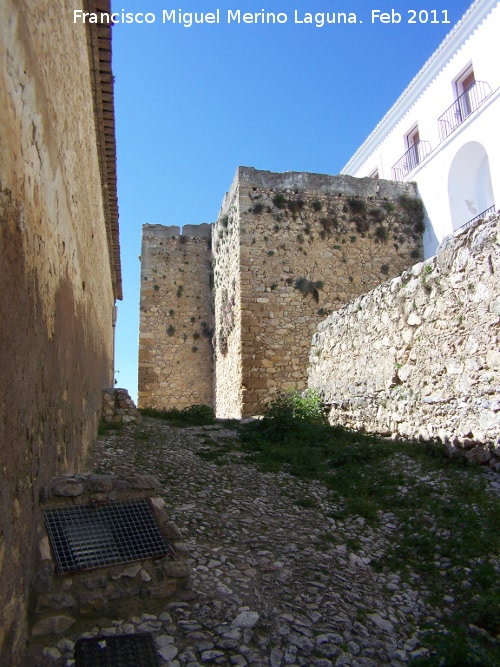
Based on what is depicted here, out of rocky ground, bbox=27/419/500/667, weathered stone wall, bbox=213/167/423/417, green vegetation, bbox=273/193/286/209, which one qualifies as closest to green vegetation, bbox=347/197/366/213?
weathered stone wall, bbox=213/167/423/417

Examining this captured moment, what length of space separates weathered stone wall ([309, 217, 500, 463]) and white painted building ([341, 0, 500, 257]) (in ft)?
22.4

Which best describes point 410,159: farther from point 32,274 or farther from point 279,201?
point 32,274

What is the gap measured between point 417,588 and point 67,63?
15.6ft

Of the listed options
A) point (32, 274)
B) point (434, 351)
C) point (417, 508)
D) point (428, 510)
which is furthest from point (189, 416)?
point (32, 274)

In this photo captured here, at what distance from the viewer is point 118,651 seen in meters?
2.66

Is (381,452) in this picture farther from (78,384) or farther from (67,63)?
(67,63)

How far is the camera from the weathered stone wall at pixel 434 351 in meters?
5.55

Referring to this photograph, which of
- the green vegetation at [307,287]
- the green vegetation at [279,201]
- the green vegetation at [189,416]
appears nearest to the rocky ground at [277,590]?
the green vegetation at [189,416]

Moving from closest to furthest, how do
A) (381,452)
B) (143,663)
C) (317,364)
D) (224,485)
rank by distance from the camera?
1. (143,663)
2. (224,485)
3. (381,452)
4. (317,364)

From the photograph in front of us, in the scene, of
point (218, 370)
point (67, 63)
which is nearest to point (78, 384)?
point (67, 63)

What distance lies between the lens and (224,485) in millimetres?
5957

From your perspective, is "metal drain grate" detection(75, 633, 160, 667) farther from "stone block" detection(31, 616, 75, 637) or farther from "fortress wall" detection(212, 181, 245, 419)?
"fortress wall" detection(212, 181, 245, 419)

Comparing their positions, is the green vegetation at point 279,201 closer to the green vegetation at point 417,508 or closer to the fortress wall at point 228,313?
the fortress wall at point 228,313

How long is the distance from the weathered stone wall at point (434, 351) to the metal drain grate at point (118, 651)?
4001 mm
